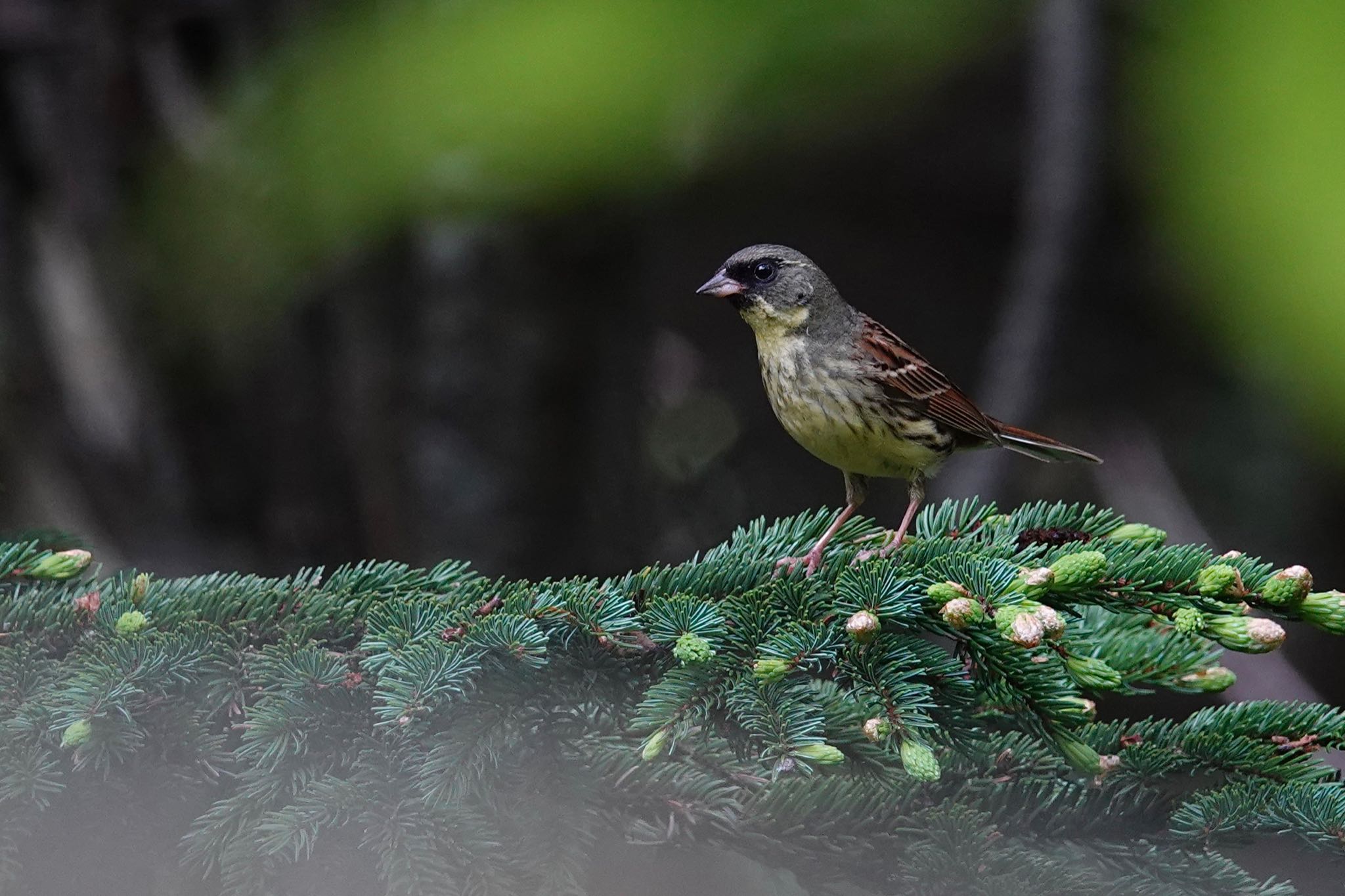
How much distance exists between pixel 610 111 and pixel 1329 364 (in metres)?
1.71

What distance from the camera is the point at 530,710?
2191mm

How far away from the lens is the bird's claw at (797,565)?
2.48 meters

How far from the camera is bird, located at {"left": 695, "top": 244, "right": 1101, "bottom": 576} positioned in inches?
138

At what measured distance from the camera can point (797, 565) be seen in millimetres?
2543

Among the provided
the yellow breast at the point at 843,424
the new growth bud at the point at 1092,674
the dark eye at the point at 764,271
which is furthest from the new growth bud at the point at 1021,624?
the dark eye at the point at 764,271

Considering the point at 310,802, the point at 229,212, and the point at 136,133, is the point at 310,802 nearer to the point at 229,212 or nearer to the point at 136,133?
the point at 229,212

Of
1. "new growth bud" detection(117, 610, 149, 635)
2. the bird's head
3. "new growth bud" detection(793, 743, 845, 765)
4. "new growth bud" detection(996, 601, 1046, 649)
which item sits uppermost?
the bird's head

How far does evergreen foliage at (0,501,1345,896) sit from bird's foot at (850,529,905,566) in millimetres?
45

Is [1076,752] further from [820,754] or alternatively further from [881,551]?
[881,551]

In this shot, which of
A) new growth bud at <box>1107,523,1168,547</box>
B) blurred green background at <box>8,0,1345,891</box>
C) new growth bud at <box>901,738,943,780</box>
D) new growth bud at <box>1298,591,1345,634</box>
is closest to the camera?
new growth bud at <box>901,738,943,780</box>

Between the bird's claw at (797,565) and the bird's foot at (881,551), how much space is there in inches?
3.0

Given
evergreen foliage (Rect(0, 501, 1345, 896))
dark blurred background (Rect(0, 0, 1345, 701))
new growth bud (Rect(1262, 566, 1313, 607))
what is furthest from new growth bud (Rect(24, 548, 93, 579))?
new growth bud (Rect(1262, 566, 1313, 607))

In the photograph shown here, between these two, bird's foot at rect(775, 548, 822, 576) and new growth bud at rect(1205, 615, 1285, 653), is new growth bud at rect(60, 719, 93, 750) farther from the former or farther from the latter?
new growth bud at rect(1205, 615, 1285, 653)

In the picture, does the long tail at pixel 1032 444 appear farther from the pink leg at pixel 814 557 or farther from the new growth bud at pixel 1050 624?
the new growth bud at pixel 1050 624
